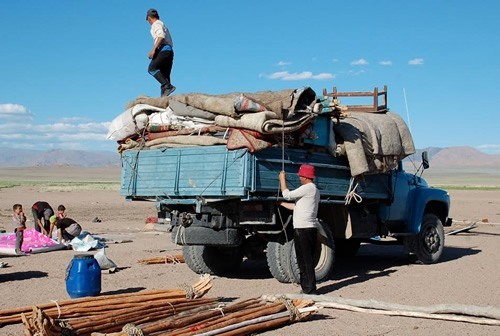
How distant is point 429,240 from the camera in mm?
14203

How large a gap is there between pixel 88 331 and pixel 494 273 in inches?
318

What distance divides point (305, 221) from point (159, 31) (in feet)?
15.1

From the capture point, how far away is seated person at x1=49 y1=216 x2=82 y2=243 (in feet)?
54.1

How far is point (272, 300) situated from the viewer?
341 inches

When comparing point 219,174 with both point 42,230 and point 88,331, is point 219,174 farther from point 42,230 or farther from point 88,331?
point 42,230

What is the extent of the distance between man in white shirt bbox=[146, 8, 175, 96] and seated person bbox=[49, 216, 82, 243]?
5.55m

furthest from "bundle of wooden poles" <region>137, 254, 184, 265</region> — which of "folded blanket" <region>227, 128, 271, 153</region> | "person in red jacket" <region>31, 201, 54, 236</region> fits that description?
"folded blanket" <region>227, 128, 271, 153</region>

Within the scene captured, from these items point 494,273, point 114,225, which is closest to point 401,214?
point 494,273

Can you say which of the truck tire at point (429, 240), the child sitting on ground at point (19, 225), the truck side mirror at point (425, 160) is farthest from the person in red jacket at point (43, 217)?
the truck side mirror at point (425, 160)

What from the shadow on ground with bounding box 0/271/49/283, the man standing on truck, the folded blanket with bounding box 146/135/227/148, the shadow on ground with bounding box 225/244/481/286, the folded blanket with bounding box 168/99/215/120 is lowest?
the shadow on ground with bounding box 0/271/49/283

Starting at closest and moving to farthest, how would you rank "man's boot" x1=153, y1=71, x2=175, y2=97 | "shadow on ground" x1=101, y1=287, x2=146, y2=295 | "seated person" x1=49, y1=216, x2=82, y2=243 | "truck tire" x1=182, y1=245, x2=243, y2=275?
"shadow on ground" x1=101, y1=287, x2=146, y2=295 < "truck tire" x1=182, y1=245, x2=243, y2=275 < "man's boot" x1=153, y1=71, x2=175, y2=97 < "seated person" x1=49, y1=216, x2=82, y2=243

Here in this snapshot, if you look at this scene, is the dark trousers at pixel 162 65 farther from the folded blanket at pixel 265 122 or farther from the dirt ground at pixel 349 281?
the dirt ground at pixel 349 281

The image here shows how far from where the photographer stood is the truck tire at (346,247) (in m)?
14.8

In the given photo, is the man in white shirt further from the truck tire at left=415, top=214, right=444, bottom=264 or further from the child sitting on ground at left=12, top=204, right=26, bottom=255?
the truck tire at left=415, top=214, right=444, bottom=264
